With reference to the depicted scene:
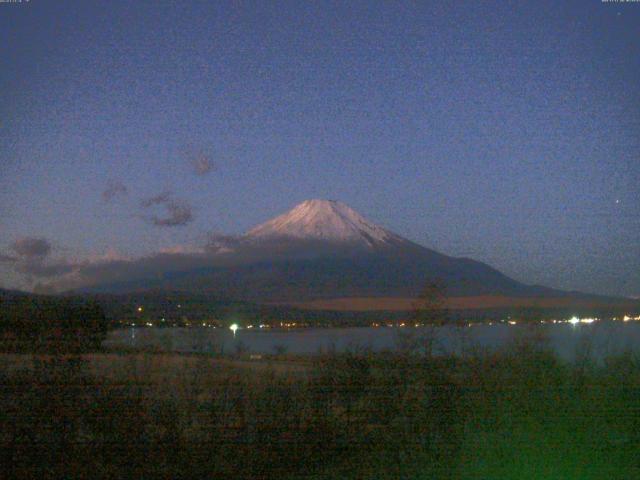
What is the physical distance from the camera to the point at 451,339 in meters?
14.1

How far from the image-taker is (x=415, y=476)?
9773mm

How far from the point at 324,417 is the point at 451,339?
135 inches

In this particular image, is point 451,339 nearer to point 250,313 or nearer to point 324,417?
point 324,417

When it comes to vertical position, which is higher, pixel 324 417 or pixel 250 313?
pixel 250 313

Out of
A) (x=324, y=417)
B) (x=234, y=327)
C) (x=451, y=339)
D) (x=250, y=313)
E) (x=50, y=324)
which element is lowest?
(x=324, y=417)

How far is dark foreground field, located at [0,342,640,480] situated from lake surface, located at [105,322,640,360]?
1.37 ft

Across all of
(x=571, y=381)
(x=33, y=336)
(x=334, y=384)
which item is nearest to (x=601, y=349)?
(x=571, y=381)

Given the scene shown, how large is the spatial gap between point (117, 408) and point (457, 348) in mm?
5907

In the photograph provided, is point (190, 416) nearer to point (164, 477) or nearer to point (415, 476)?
point (164, 477)

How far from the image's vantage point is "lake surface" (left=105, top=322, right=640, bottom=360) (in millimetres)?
13750

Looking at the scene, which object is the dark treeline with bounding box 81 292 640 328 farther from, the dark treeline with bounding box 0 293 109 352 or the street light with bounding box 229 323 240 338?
the dark treeline with bounding box 0 293 109 352

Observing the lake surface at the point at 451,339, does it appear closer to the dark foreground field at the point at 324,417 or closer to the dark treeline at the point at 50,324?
the dark foreground field at the point at 324,417

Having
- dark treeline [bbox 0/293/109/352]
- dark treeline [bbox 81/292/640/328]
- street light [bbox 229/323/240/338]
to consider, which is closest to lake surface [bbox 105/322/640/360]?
dark treeline [bbox 81/292/640/328]

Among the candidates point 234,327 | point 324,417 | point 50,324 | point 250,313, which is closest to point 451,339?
point 324,417
